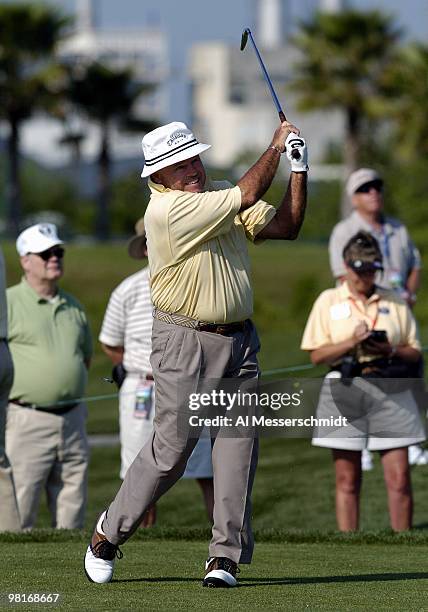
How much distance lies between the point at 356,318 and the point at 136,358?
1.44 meters

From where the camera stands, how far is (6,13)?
53.6m

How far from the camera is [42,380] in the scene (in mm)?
9219

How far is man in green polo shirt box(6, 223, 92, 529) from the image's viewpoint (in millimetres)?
9242

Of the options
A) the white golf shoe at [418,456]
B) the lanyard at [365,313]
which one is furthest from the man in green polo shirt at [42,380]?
the white golf shoe at [418,456]

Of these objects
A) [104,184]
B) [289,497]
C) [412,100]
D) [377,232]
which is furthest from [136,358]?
[104,184]

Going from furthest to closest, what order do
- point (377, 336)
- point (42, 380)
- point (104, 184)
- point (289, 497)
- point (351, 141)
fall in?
point (104, 184), point (351, 141), point (289, 497), point (42, 380), point (377, 336)

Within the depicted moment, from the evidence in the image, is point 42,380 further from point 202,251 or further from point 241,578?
point 202,251

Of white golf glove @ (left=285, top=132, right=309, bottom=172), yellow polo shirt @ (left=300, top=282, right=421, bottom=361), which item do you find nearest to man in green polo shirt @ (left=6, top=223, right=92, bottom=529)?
yellow polo shirt @ (left=300, top=282, right=421, bottom=361)

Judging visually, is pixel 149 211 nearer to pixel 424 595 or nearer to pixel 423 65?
pixel 424 595

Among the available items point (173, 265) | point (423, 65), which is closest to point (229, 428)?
point (173, 265)

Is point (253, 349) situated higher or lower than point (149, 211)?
lower

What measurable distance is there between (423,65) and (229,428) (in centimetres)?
3868

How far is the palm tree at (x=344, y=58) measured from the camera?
49.1 meters

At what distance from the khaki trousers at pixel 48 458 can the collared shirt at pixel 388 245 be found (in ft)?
7.68
